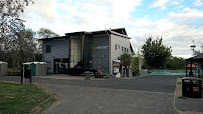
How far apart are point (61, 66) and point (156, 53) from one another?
26.9m

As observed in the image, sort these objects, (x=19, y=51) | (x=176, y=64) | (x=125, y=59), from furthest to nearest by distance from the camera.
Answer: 1. (x=176, y=64)
2. (x=125, y=59)
3. (x=19, y=51)

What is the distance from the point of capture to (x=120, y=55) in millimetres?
31500

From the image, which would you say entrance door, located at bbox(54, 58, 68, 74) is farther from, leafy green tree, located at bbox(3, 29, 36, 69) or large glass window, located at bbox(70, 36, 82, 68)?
leafy green tree, located at bbox(3, 29, 36, 69)

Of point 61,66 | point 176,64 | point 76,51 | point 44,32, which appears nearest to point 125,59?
point 76,51

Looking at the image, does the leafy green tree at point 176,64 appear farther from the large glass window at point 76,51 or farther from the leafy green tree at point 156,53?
the large glass window at point 76,51

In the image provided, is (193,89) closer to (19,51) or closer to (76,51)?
(19,51)

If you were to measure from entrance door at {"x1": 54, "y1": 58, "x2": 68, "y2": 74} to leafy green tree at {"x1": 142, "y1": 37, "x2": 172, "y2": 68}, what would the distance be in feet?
85.6

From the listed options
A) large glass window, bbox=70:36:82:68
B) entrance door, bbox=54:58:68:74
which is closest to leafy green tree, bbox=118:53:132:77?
large glass window, bbox=70:36:82:68

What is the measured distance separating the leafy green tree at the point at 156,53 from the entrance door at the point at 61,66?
26098 millimetres

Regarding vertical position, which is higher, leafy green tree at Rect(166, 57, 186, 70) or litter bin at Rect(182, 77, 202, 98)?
leafy green tree at Rect(166, 57, 186, 70)

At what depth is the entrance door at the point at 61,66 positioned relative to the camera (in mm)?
32125

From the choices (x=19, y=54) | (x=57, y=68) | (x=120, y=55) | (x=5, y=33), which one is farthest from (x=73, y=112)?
(x=57, y=68)

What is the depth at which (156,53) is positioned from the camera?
160 feet

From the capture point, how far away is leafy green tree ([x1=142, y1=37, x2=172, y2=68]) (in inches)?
1897
